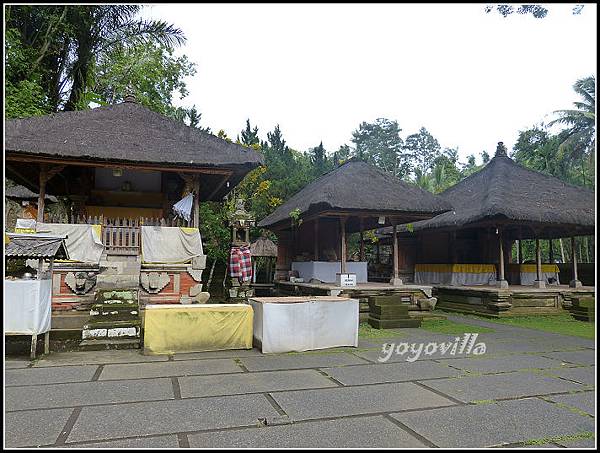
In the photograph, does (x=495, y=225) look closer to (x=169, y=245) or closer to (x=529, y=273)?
(x=529, y=273)

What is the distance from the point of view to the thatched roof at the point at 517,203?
1391 cm

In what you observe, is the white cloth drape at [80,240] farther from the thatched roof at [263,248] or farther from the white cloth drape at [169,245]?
the thatched roof at [263,248]

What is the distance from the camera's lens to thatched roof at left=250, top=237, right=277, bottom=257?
69.4 ft

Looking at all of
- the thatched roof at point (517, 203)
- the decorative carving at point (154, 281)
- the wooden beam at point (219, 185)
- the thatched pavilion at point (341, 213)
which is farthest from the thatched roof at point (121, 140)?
the thatched roof at point (517, 203)

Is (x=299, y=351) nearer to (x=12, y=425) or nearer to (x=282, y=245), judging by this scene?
(x=12, y=425)

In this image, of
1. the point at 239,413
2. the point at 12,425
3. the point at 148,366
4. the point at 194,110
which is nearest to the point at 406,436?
the point at 239,413

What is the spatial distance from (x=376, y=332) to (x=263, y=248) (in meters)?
12.0

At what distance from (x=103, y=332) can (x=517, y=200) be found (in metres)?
12.9

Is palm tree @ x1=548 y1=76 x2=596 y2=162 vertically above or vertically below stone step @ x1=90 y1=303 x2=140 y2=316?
above

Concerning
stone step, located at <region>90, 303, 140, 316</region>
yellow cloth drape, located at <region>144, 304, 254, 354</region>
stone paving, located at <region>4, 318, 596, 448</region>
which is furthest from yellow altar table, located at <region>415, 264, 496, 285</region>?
stone step, located at <region>90, 303, 140, 316</region>

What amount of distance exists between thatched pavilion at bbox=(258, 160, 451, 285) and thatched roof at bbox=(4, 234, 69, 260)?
6.92 metres

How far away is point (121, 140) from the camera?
10.9m

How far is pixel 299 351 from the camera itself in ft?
24.6

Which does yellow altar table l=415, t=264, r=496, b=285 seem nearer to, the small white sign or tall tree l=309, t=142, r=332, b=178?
the small white sign
